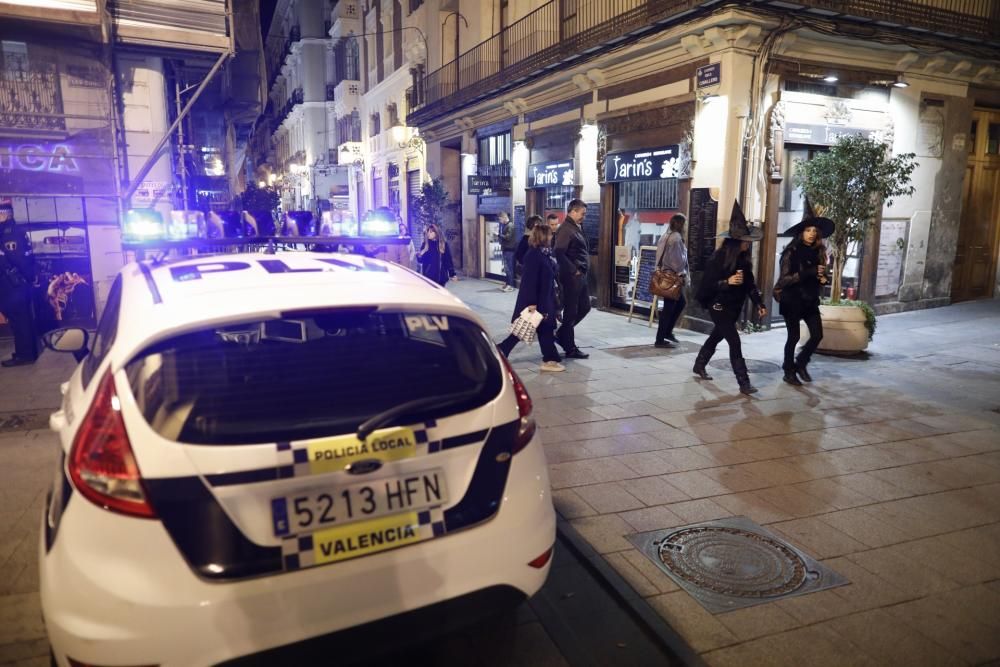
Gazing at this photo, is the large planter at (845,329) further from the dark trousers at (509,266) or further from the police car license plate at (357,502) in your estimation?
the dark trousers at (509,266)

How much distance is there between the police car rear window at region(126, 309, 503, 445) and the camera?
223 cm

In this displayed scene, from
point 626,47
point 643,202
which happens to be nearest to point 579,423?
point 643,202

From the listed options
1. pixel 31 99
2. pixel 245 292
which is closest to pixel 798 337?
pixel 245 292

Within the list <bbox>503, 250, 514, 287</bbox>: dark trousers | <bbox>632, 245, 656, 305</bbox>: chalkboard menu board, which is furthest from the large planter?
<bbox>503, 250, 514, 287</bbox>: dark trousers

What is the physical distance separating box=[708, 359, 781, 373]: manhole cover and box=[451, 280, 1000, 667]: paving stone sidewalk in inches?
2.6

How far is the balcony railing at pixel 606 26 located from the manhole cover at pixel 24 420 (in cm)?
974

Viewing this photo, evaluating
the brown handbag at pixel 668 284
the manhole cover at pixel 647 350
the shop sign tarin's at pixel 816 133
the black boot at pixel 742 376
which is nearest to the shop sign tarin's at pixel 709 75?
the shop sign tarin's at pixel 816 133

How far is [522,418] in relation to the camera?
8.94ft

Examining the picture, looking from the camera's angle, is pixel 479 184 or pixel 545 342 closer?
pixel 545 342

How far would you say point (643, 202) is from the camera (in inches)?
497

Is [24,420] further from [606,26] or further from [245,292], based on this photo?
[606,26]

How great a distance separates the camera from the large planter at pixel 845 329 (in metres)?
9.05

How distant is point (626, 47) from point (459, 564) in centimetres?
1140

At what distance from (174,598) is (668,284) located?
332 inches
